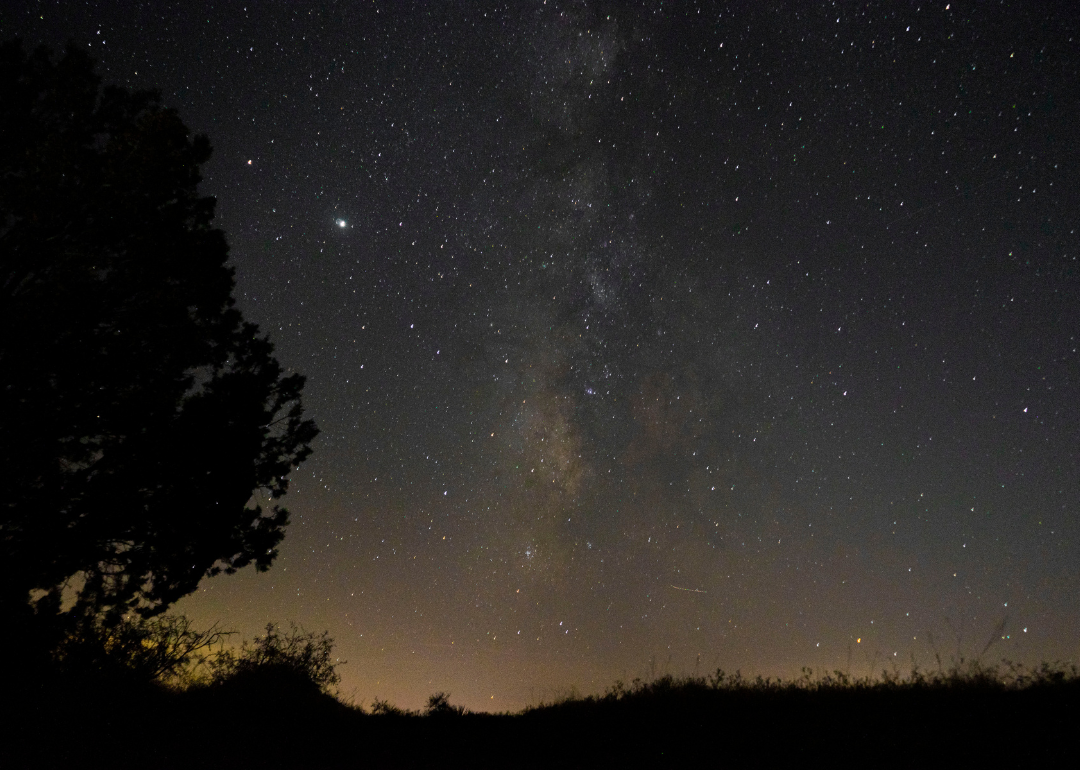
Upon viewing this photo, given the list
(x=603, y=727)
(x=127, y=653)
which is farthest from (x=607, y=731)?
(x=127, y=653)

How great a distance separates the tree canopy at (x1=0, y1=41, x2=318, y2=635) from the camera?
23.8 feet

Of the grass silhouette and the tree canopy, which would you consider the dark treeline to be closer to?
the grass silhouette

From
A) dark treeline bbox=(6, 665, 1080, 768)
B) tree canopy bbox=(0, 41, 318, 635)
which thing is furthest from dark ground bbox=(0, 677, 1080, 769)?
tree canopy bbox=(0, 41, 318, 635)

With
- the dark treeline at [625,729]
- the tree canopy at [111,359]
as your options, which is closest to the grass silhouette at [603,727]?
the dark treeline at [625,729]

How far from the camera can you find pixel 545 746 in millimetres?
5586

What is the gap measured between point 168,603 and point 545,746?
18.9ft

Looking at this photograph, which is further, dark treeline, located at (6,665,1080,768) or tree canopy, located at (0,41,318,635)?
tree canopy, located at (0,41,318,635)

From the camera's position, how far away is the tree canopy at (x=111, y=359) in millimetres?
7258

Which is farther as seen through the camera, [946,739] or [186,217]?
[186,217]

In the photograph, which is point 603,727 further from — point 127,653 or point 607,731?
point 127,653

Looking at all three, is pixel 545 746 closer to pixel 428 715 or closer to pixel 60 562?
pixel 428 715

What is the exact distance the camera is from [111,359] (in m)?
A: 7.81

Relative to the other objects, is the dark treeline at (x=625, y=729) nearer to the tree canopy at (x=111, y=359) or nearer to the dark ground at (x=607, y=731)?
the dark ground at (x=607, y=731)

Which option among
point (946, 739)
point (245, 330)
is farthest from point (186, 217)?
point (946, 739)
